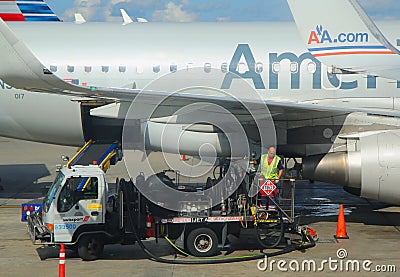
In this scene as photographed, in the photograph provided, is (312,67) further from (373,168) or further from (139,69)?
(139,69)

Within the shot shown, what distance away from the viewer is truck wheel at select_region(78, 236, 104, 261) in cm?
1264

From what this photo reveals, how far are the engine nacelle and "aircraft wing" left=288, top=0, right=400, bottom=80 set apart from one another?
4.75ft

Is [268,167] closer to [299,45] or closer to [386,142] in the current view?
[386,142]

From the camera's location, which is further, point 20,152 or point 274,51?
point 20,152

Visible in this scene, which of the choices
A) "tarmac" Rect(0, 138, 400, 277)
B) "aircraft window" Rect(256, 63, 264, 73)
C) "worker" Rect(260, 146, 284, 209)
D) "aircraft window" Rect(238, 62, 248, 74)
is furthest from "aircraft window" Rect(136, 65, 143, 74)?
"worker" Rect(260, 146, 284, 209)

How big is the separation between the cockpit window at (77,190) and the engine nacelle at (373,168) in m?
Result: 5.35

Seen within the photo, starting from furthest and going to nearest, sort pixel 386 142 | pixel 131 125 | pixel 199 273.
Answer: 1. pixel 131 125
2. pixel 386 142
3. pixel 199 273

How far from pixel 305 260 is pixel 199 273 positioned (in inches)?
83.5

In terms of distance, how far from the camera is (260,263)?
12562mm

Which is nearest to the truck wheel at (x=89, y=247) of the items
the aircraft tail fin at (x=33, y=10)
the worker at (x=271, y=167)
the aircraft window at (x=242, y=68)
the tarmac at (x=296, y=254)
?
the tarmac at (x=296, y=254)

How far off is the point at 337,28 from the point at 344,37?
0.80 ft

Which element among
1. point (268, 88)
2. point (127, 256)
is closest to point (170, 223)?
point (127, 256)

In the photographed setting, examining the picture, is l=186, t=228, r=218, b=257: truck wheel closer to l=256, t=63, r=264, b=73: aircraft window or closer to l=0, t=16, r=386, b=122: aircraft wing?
l=0, t=16, r=386, b=122: aircraft wing

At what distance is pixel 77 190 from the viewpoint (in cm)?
1302
